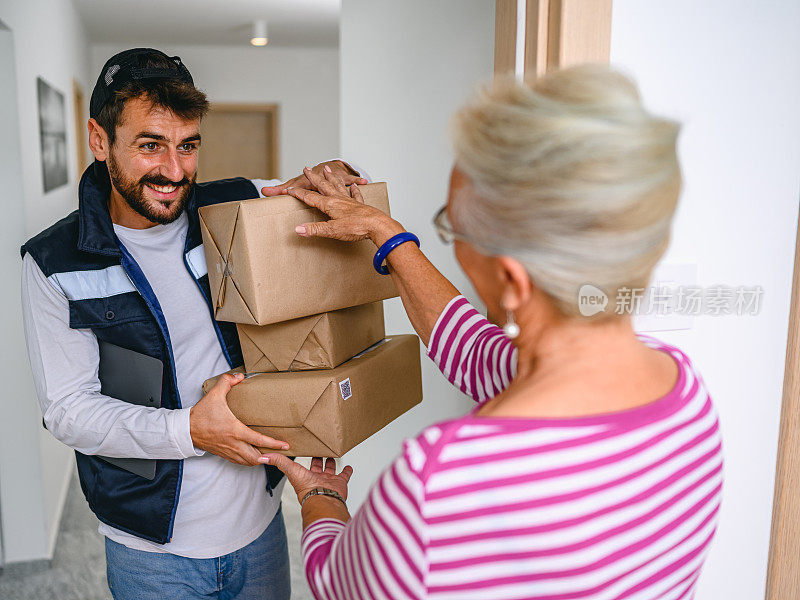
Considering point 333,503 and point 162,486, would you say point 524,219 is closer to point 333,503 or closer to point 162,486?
point 333,503

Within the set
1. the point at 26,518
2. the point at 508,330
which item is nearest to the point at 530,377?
the point at 508,330

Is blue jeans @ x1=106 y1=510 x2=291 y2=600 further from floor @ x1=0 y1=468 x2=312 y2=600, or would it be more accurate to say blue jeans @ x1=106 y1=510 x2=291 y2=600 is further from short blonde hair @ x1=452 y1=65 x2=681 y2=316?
floor @ x1=0 y1=468 x2=312 y2=600

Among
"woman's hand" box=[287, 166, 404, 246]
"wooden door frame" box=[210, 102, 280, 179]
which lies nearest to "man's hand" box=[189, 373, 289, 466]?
"woman's hand" box=[287, 166, 404, 246]

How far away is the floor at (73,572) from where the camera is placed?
7.52 ft

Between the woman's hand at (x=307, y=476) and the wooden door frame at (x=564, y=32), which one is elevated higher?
the wooden door frame at (x=564, y=32)

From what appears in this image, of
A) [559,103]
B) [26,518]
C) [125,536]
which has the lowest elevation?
[26,518]

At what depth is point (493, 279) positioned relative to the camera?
26.5 inches

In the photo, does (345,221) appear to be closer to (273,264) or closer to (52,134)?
(273,264)

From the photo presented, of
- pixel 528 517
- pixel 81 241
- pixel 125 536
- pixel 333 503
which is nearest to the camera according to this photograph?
pixel 528 517

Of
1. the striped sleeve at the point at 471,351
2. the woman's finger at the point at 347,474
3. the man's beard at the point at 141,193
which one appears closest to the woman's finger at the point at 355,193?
the striped sleeve at the point at 471,351

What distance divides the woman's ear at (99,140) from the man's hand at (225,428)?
0.49m

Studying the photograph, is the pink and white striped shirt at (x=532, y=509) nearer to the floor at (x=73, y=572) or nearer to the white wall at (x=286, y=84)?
the floor at (x=73, y=572)

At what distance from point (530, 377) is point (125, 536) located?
3.10 ft

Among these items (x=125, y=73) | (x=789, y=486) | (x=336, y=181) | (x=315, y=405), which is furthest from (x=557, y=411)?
(x=125, y=73)
